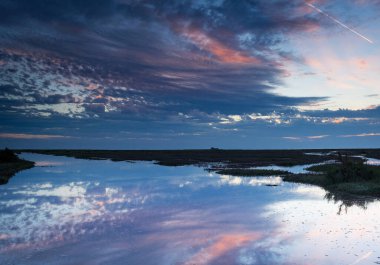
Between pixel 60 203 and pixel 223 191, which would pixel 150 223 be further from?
pixel 223 191

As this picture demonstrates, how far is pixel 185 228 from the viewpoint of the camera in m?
20.0

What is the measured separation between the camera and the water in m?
14.9

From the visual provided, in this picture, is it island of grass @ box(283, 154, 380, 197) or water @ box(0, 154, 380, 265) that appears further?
island of grass @ box(283, 154, 380, 197)

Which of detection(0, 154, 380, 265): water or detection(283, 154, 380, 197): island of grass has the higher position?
detection(283, 154, 380, 197): island of grass

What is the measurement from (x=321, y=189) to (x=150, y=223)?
66.3 feet

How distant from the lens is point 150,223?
2120 centimetres

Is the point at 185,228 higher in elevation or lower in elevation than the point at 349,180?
lower

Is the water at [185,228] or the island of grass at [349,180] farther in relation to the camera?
the island of grass at [349,180]

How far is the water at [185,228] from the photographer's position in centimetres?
1488

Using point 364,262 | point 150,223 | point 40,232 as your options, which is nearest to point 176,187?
point 150,223

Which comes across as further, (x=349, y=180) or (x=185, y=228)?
(x=349, y=180)

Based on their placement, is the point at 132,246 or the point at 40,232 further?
the point at 40,232

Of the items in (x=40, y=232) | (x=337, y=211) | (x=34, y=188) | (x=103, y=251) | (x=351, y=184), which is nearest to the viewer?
(x=103, y=251)

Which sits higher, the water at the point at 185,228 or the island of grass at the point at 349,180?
the island of grass at the point at 349,180
